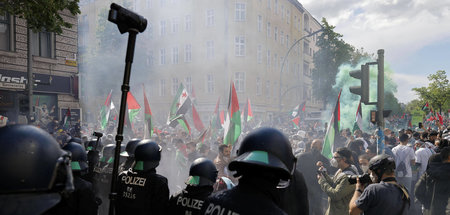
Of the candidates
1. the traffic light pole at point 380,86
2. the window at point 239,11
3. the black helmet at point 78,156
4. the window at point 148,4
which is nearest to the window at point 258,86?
the window at point 239,11

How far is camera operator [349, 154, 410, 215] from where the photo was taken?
3.30 meters

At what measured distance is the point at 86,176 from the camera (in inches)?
188

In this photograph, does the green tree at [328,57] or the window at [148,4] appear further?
the green tree at [328,57]

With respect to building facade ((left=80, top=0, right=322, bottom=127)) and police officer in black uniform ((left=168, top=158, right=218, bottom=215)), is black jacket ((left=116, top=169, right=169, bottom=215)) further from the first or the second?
building facade ((left=80, top=0, right=322, bottom=127))

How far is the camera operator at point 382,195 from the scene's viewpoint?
10.8 feet

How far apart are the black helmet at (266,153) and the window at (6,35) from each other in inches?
618

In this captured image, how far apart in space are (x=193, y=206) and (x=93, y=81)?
118 feet

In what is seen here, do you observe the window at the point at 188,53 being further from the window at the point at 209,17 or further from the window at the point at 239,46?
the window at the point at 239,46

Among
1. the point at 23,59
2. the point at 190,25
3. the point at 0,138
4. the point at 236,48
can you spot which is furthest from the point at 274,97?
the point at 0,138

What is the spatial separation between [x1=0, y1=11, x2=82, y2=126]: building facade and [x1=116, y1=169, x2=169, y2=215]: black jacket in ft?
34.1

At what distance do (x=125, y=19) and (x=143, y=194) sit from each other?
193 cm

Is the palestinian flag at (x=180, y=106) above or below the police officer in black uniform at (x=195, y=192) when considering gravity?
above

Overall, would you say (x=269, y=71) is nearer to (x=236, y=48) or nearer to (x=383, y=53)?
(x=236, y=48)

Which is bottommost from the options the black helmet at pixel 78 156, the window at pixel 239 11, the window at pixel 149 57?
the black helmet at pixel 78 156
